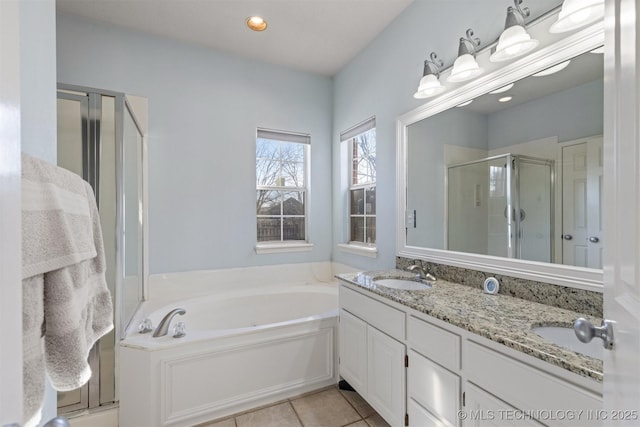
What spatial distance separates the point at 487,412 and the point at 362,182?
2094mm

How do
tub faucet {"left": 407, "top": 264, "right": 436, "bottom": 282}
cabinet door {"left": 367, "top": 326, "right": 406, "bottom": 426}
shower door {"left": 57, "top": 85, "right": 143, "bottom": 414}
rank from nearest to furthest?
cabinet door {"left": 367, "top": 326, "right": 406, "bottom": 426}, shower door {"left": 57, "top": 85, "right": 143, "bottom": 414}, tub faucet {"left": 407, "top": 264, "right": 436, "bottom": 282}

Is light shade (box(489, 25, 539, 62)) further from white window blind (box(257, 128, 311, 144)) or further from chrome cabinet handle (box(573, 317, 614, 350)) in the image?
white window blind (box(257, 128, 311, 144))

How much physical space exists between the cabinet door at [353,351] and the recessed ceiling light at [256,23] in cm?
229

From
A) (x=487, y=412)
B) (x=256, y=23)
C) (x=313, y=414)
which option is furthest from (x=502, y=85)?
(x=313, y=414)

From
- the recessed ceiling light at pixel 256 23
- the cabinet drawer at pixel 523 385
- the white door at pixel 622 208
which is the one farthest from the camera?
the recessed ceiling light at pixel 256 23

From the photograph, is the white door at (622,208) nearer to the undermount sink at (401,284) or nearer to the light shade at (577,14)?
the light shade at (577,14)

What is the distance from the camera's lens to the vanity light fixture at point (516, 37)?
127cm

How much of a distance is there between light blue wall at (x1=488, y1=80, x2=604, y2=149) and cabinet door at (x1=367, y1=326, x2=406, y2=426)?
1.21m

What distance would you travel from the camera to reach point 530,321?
1.08m

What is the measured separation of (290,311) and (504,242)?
6.35ft

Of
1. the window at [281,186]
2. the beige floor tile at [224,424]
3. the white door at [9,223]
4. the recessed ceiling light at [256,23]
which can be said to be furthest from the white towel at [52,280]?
the window at [281,186]

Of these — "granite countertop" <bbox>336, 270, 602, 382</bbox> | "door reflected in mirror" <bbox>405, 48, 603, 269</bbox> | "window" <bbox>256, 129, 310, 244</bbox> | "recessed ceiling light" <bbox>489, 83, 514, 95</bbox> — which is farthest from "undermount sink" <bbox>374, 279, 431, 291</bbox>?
"window" <bbox>256, 129, 310, 244</bbox>

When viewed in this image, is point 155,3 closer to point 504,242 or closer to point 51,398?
point 51,398

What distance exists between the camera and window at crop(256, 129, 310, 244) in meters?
2.90
